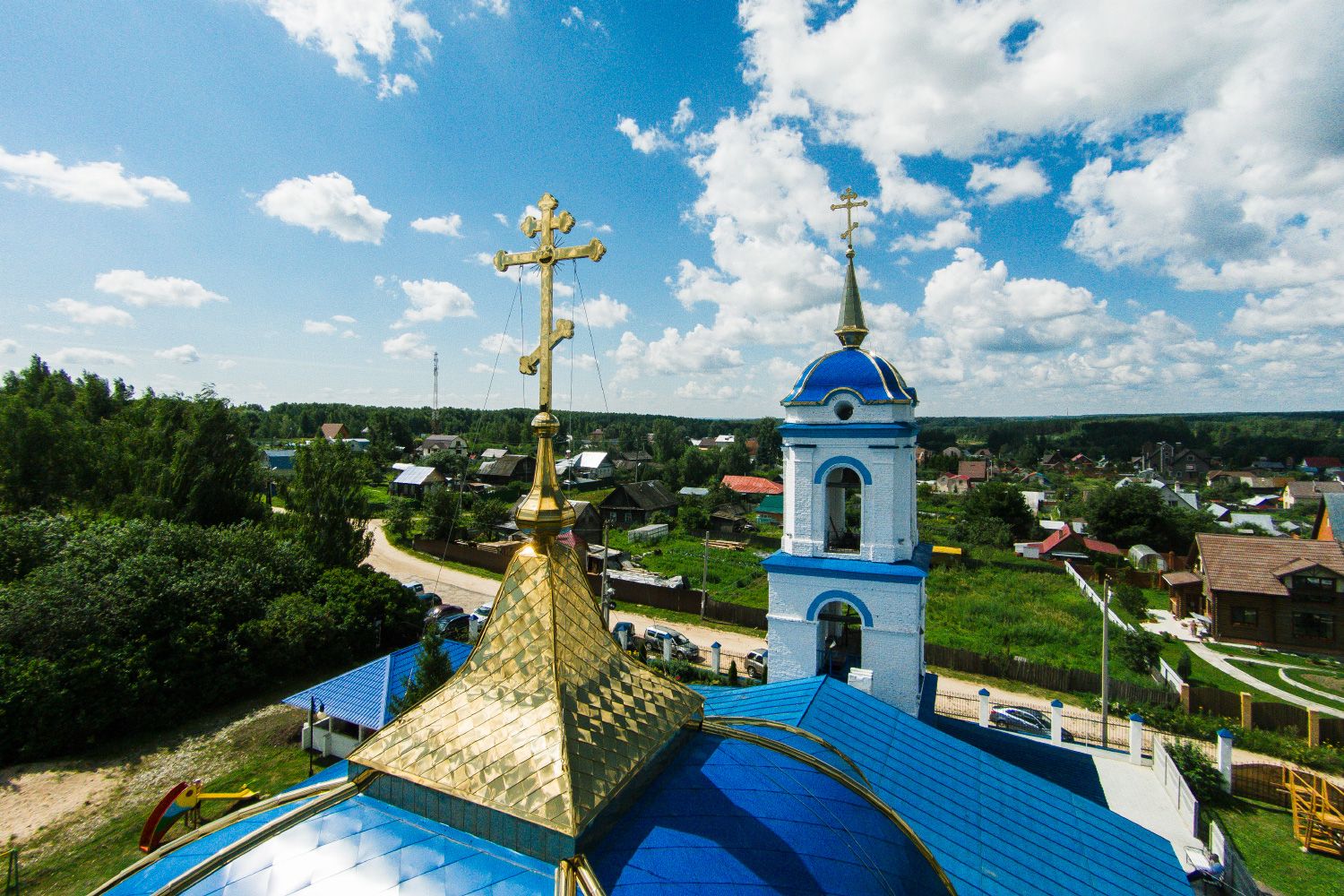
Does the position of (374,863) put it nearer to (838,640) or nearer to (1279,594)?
(838,640)

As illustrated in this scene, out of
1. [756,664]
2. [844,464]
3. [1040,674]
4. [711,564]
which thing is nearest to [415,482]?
[711,564]

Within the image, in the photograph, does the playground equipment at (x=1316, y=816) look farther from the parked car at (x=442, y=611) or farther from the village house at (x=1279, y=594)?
the parked car at (x=442, y=611)

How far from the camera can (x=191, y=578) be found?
54.5 feet

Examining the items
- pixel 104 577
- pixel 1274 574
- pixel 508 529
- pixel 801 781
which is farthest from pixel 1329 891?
pixel 508 529

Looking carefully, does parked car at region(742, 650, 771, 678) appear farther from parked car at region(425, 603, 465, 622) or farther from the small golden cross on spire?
the small golden cross on spire

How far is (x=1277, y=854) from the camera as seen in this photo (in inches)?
449

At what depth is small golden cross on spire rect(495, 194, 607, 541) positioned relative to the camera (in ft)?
11.9

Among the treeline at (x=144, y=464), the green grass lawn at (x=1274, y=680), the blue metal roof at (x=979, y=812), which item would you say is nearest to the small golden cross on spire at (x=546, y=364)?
the blue metal roof at (x=979, y=812)

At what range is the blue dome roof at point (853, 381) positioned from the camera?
1009 centimetres

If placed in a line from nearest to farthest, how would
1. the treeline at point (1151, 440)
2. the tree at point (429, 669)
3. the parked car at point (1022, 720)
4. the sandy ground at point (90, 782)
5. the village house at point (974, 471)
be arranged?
the sandy ground at point (90, 782) < the tree at point (429, 669) < the parked car at point (1022, 720) < the village house at point (974, 471) < the treeline at point (1151, 440)

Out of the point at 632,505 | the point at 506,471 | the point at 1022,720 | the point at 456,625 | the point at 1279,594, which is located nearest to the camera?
→ the point at 1022,720

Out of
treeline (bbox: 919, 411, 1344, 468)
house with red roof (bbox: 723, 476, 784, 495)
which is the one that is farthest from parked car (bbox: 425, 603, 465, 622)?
treeline (bbox: 919, 411, 1344, 468)

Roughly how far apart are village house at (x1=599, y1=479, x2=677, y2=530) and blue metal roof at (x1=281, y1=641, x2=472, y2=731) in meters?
30.1

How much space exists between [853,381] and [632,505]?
36940mm
